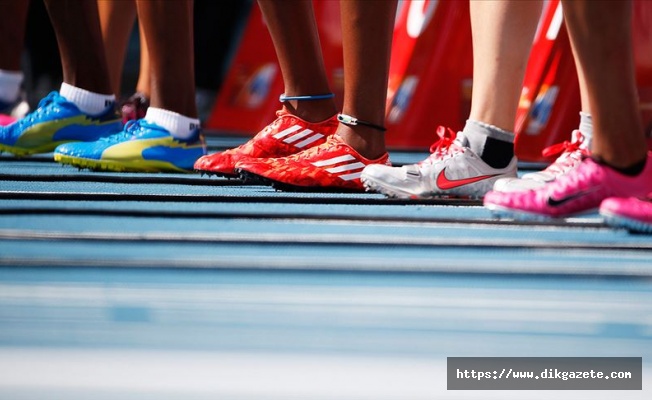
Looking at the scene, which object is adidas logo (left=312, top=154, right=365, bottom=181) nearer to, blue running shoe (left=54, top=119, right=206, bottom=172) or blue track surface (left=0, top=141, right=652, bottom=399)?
blue track surface (left=0, top=141, right=652, bottom=399)

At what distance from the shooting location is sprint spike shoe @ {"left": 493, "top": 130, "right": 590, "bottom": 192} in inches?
82.4

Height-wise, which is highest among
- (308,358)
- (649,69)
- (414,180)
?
(649,69)

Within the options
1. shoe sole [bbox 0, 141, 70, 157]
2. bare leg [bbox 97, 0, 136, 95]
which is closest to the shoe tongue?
shoe sole [bbox 0, 141, 70, 157]

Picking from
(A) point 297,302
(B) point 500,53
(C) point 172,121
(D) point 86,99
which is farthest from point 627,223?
(D) point 86,99

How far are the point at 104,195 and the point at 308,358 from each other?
109 centimetres

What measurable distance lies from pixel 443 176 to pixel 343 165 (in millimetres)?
241

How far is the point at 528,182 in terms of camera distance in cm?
210

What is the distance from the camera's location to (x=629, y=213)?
6.05ft

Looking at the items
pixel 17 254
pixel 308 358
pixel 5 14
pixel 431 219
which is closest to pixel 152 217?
pixel 17 254

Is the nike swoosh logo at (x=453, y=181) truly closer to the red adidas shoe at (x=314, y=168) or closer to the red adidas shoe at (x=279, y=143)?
the red adidas shoe at (x=314, y=168)

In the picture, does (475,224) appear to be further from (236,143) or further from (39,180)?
(236,143)

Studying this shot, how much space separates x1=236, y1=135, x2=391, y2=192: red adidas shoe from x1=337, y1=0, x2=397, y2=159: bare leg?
28 millimetres

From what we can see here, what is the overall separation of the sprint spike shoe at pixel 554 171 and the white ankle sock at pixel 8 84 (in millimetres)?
1972

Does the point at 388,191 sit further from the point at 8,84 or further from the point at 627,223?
the point at 8,84
